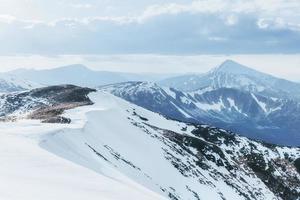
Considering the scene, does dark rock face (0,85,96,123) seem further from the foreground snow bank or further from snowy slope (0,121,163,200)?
snowy slope (0,121,163,200)

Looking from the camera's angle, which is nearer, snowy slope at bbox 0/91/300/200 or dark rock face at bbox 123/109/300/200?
snowy slope at bbox 0/91/300/200

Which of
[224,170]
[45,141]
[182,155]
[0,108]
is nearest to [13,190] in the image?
[45,141]

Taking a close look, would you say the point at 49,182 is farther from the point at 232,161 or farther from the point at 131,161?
the point at 232,161

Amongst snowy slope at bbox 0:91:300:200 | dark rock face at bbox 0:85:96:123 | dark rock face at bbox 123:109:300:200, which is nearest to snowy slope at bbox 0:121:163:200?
snowy slope at bbox 0:91:300:200

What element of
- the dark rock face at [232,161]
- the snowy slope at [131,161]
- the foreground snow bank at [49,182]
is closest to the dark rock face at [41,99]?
the snowy slope at [131,161]

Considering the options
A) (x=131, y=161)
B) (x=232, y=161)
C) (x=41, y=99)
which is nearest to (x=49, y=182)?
(x=131, y=161)

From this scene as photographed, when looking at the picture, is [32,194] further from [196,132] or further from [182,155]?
[196,132]

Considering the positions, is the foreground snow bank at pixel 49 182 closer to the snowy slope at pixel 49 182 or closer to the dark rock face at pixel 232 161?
the snowy slope at pixel 49 182

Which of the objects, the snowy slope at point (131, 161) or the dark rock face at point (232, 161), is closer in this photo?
the snowy slope at point (131, 161)
